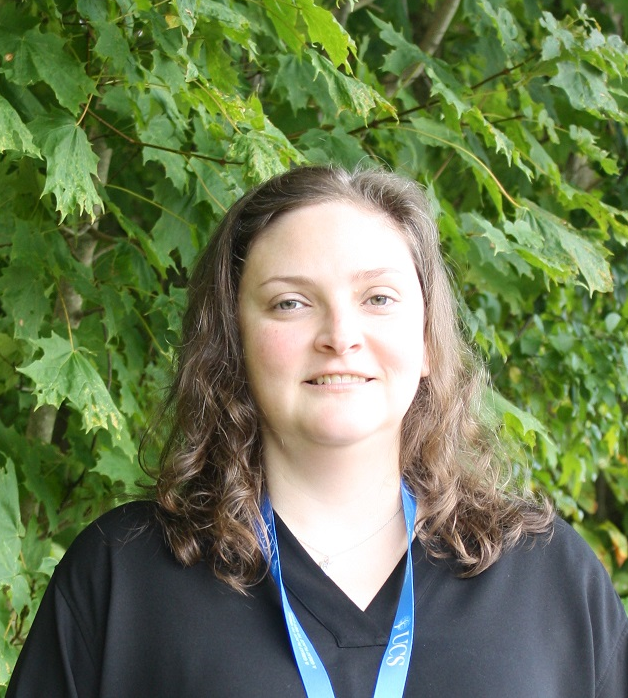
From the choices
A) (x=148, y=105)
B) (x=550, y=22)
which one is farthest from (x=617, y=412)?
(x=148, y=105)

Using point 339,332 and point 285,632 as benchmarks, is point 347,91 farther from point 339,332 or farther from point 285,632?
point 285,632

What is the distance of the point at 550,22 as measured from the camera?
2.26 m

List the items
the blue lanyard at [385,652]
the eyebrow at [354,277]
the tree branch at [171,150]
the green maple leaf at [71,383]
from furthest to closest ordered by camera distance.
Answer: the tree branch at [171,150] < the green maple leaf at [71,383] < the eyebrow at [354,277] < the blue lanyard at [385,652]

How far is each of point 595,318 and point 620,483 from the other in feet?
3.52

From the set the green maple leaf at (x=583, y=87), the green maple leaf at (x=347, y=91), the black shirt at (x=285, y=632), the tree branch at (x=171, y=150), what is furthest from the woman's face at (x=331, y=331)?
the green maple leaf at (x=583, y=87)

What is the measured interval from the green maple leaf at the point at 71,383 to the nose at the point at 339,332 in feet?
1.76

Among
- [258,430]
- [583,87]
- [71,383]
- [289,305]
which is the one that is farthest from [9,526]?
[583,87]

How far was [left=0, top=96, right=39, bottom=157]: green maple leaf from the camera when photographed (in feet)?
5.44

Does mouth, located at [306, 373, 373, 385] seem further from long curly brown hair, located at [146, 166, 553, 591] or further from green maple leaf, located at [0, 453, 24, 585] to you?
green maple leaf, located at [0, 453, 24, 585]

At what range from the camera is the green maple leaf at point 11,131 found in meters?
1.66

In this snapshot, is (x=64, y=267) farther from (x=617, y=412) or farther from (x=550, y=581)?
(x=617, y=412)

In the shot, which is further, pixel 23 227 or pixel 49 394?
pixel 23 227

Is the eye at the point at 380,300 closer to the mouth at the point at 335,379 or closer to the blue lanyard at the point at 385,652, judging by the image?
the mouth at the point at 335,379

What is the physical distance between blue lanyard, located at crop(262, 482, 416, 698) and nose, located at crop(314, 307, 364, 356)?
0.32 meters
